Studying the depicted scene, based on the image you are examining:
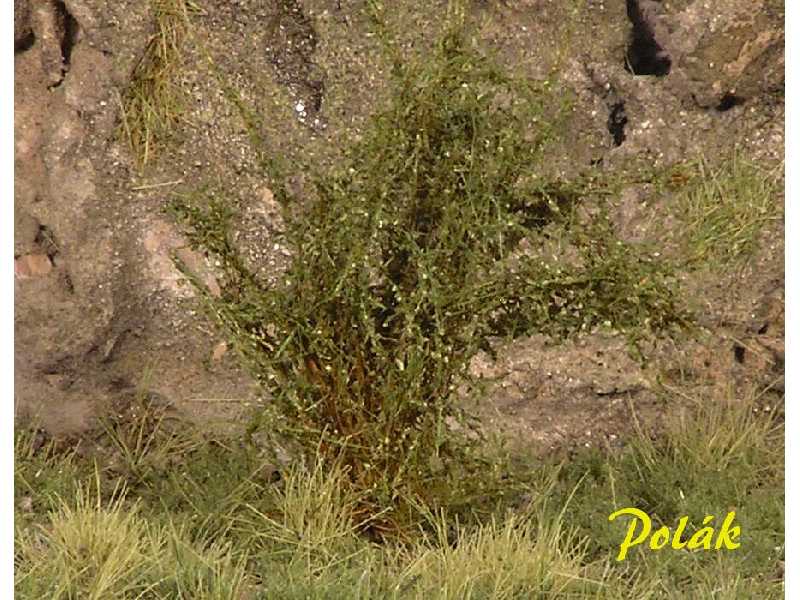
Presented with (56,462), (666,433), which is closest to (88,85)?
(56,462)

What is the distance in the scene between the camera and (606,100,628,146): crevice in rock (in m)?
4.79

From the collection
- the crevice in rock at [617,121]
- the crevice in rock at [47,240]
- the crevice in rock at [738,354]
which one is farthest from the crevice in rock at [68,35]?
the crevice in rock at [738,354]

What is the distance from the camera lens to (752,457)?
471 cm

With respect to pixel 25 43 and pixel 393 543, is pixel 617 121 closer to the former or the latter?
pixel 393 543

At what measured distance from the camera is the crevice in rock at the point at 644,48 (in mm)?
4766

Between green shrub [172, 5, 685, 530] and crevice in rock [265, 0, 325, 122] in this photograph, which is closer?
green shrub [172, 5, 685, 530]

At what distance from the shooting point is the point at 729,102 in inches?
189

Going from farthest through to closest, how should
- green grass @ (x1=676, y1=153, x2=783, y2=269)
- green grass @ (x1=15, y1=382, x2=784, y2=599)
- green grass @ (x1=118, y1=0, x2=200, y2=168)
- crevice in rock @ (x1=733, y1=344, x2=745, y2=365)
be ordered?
crevice in rock @ (x1=733, y1=344, x2=745, y2=365) → green grass @ (x1=118, y1=0, x2=200, y2=168) → green grass @ (x1=676, y1=153, x2=783, y2=269) → green grass @ (x1=15, y1=382, x2=784, y2=599)

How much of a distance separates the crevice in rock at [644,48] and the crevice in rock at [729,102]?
18 cm

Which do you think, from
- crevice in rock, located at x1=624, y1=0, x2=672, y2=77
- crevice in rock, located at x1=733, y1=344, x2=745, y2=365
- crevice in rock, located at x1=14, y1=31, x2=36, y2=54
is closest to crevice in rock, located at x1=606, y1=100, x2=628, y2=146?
crevice in rock, located at x1=624, y1=0, x2=672, y2=77

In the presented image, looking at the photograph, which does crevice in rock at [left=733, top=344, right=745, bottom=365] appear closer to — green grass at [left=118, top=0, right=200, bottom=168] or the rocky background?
the rocky background

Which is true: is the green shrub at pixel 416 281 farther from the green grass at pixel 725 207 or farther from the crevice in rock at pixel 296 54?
the crevice in rock at pixel 296 54

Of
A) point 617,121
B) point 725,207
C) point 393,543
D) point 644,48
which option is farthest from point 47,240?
point 725,207
